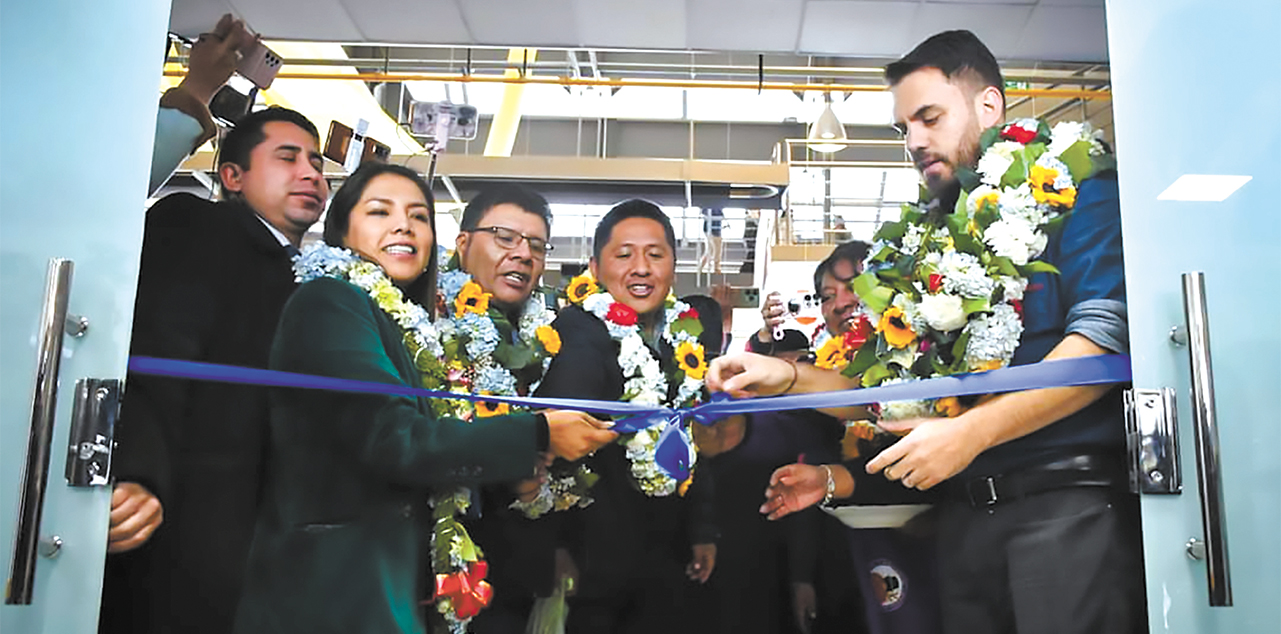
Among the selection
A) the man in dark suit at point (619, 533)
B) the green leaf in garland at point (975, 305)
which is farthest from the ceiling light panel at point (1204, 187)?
the man in dark suit at point (619, 533)

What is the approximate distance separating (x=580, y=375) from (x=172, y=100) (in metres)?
1.09

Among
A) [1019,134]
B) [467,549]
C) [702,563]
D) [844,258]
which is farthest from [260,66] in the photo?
[1019,134]

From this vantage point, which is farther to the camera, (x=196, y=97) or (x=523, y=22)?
(x=523, y=22)

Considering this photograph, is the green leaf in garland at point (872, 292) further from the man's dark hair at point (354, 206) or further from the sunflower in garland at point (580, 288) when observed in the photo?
the man's dark hair at point (354, 206)

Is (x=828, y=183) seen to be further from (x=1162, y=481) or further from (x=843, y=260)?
(x=1162, y=481)

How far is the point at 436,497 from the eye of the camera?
2.13 metres

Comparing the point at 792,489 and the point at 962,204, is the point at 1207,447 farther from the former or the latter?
the point at 792,489

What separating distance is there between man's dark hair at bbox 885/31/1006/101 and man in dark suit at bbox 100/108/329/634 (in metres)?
1.49

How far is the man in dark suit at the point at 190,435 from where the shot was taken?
2020 mm

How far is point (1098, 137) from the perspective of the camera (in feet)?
6.98

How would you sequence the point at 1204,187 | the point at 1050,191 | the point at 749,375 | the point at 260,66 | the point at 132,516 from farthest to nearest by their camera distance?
the point at 260,66, the point at 749,375, the point at 1050,191, the point at 132,516, the point at 1204,187

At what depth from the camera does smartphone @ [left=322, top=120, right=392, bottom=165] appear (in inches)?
88.7

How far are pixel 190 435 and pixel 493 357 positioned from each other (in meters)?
0.64

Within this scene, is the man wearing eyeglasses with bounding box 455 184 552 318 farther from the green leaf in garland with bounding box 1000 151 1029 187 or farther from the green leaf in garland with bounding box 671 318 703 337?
the green leaf in garland with bounding box 1000 151 1029 187
